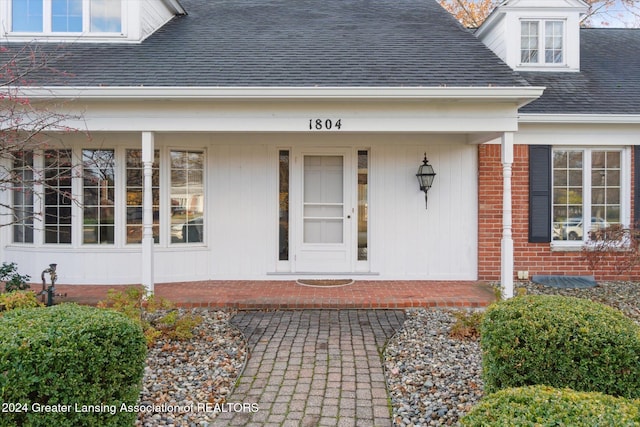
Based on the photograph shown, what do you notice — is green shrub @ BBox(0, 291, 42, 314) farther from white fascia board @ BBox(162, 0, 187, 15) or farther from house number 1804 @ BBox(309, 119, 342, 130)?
white fascia board @ BBox(162, 0, 187, 15)

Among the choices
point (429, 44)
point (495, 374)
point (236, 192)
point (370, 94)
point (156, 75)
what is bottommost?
point (495, 374)

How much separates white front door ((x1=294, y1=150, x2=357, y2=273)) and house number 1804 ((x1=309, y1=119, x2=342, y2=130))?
1558 millimetres

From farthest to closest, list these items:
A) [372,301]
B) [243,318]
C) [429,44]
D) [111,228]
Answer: [429,44] < [111,228] < [372,301] < [243,318]

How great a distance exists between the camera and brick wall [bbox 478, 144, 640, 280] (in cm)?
716

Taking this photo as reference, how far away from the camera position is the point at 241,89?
17.8 ft

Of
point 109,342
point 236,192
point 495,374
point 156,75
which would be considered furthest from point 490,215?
point 109,342

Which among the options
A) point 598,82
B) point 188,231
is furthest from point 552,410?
point 598,82

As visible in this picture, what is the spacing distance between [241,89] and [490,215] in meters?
4.63

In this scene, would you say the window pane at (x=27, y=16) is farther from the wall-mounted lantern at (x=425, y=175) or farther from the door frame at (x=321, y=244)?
the wall-mounted lantern at (x=425, y=175)

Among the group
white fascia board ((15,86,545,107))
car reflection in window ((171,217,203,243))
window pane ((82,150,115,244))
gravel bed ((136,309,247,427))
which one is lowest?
gravel bed ((136,309,247,427))

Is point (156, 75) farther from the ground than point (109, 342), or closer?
farther from the ground

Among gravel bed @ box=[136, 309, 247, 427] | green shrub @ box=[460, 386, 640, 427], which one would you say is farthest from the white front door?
green shrub @ box=[460, 386, 640, 427]

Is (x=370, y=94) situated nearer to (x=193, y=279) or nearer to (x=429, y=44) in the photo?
(x=429, y=44)

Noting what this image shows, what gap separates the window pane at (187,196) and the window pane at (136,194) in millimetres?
237
